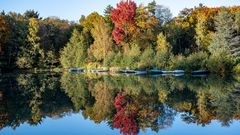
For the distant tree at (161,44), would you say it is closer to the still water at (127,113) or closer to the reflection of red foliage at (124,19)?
the reflection of red foliage at (124,19)

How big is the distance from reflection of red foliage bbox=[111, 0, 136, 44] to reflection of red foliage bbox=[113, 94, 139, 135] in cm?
3196

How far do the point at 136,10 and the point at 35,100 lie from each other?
3307cm

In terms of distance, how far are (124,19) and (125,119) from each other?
122 feet

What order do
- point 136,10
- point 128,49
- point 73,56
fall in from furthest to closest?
1. point 73,56
2. point 136,10
3. point 128,49

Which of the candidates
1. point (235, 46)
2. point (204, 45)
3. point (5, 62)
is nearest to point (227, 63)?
point (235, 46)

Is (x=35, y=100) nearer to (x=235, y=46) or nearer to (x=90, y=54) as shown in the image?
(x=235, y=46)

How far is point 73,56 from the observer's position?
5506 centimetres

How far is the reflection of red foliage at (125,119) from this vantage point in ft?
35.6

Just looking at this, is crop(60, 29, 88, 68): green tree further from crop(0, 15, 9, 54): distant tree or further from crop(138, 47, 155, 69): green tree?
crop(138, 47, 155, 69): green tree

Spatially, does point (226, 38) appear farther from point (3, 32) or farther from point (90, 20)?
point (3, 32)

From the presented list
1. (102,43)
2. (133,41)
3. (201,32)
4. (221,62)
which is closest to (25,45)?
(102,43)

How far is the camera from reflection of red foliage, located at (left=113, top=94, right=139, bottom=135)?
428 inches

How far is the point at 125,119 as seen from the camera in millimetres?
12578

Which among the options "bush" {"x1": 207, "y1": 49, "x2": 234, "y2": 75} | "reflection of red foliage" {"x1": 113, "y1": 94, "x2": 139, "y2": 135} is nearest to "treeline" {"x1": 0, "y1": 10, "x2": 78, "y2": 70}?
"bush" {"x1": 207, "y1": 49, "x2": 234, "y2": 75}
